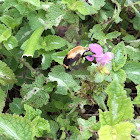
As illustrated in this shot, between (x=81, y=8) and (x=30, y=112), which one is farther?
(x=81, y=8)

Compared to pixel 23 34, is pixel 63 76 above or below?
below

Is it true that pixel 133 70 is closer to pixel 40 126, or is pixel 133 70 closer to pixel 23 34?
pixel 40 126

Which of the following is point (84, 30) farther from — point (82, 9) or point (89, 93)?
point (89, 93)

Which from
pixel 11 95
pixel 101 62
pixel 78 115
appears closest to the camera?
pixel 101 62

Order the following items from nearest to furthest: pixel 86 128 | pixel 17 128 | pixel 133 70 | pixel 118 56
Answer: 1. pixel 17 128
2. pixel 86 128
3. pixel 118 56
4. pixel 133 70

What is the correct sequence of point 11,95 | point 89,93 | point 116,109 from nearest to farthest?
point 116,109 < point 89,93 < point 11,95

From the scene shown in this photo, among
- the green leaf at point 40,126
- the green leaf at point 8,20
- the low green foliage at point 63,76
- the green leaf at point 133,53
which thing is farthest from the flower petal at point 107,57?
the green leaf at point 8,20

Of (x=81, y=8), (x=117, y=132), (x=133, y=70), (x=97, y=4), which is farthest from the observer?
(x=97, y=4)

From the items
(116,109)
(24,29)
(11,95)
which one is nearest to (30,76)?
(11,95)

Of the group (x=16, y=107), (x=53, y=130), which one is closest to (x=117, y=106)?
(x=53, y=130)
